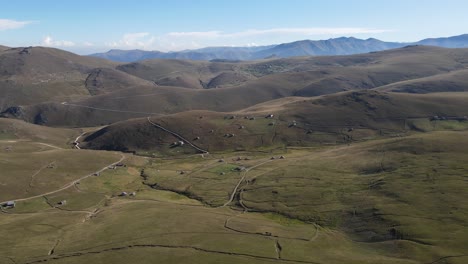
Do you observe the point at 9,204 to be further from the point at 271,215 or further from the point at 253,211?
the point at 271,215

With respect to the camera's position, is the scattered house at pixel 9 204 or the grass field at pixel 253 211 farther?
the scattered house at pixel 9 204

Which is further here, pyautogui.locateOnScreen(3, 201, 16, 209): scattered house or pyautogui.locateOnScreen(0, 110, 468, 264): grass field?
pyautogui.locateOnScreen(3, 201, 16, 209): scattered house

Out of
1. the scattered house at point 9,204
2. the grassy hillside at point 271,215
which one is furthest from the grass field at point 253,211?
the scattered house at point 9,204

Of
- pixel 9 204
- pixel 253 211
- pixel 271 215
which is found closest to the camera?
pixel 271 215

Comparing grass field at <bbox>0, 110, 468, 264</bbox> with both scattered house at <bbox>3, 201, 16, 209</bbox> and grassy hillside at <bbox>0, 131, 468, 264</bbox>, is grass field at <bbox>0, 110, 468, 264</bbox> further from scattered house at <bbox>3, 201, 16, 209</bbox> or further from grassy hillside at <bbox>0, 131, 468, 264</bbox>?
scattered house at <bbox>3, 201, 16, 209</bbox>

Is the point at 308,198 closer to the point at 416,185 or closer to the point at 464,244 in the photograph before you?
the point at 416,185

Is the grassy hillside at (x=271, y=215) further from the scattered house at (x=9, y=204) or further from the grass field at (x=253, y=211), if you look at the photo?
the scattered house at (x=9, y=204)

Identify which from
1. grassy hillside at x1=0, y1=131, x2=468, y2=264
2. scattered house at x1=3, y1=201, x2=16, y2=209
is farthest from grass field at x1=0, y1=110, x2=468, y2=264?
scattered house at x1=3, y1=201, x2=16, y2=209

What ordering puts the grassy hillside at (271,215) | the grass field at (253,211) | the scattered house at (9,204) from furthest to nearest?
the scattered house at (9,204) < the grass field at (253,211) < the grassy hillside at (271,215)

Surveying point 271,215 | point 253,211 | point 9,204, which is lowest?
point 253,211

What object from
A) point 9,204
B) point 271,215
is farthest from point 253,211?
point 9,204

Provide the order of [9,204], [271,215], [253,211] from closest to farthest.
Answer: [271,215] < [253,211] < [9,204]
